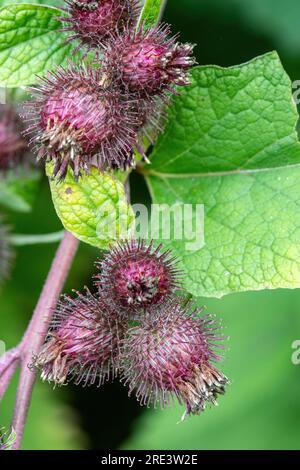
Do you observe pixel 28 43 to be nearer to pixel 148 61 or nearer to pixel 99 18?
pixel 99 18

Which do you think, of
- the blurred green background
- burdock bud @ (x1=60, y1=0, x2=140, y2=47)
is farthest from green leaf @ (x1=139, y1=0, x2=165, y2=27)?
the blurred green background

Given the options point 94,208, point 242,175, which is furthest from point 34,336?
point 242,175

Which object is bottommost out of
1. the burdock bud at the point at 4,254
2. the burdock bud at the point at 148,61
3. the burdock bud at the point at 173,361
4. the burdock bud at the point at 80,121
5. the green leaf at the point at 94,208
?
the burdock bud at the point at 173,361

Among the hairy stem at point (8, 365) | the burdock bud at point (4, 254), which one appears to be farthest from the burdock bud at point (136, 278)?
the burdock bud at point (4, 254)

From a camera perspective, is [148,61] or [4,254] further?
[4,254]

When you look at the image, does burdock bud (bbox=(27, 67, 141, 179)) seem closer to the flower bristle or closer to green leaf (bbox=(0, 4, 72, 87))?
green leaf (bbox=(0, 4, 72, 87))

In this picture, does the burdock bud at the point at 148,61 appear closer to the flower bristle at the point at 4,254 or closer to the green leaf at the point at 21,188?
the green leaf at the point at 21,188
